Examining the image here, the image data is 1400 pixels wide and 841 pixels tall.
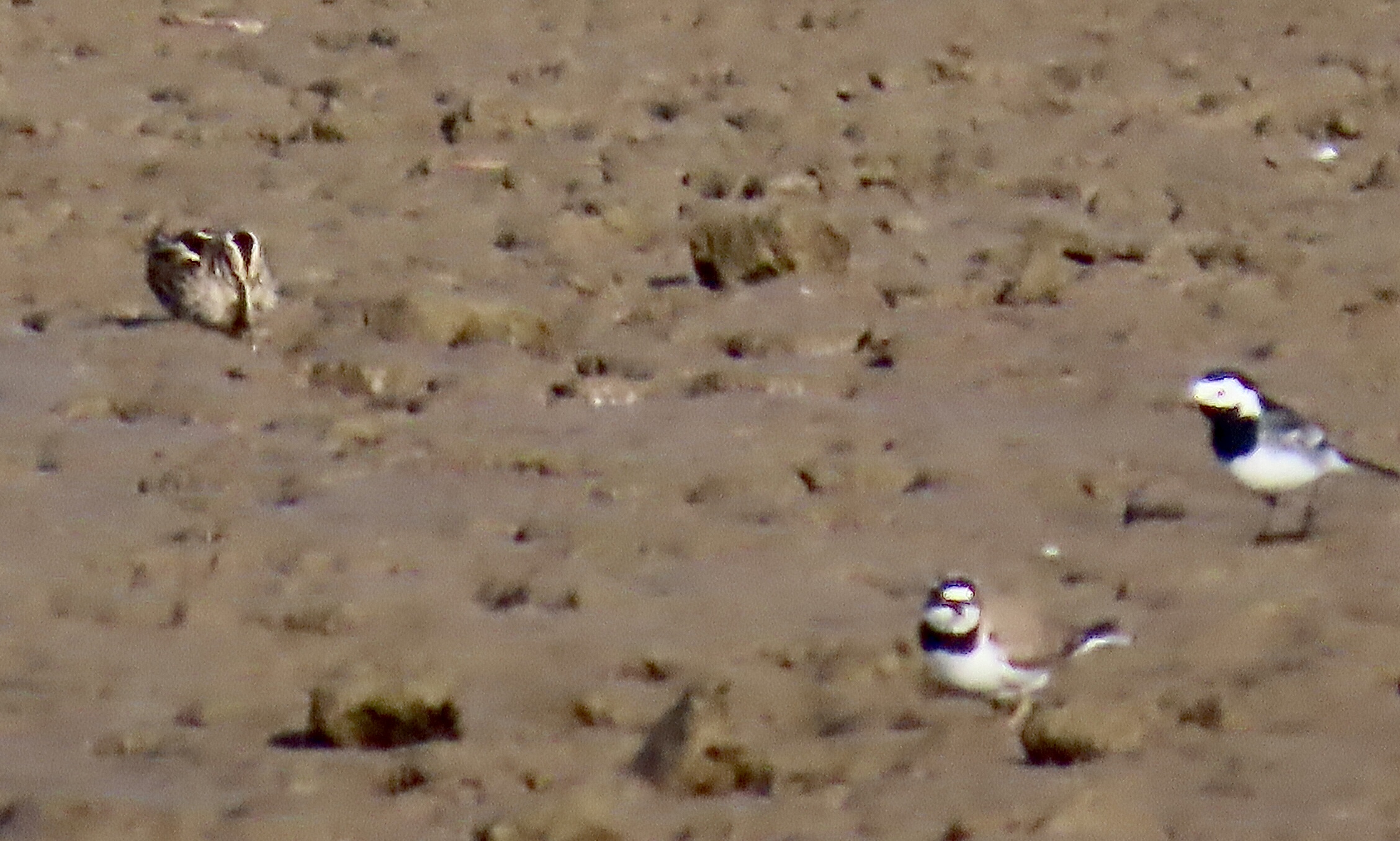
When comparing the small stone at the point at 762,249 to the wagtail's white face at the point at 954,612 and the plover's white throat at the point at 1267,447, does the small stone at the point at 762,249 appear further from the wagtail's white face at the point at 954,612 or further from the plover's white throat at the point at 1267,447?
the wagtail's white face at the point at 954,612

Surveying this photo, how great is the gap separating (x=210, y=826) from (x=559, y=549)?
2.05 meters

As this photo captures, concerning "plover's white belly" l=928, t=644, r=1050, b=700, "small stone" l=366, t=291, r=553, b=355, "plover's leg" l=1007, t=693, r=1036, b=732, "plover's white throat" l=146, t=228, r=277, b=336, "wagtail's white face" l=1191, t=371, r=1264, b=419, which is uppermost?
"plover's white throat" l=146, t=228, r=277, b=336

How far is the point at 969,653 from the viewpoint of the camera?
7.06 m

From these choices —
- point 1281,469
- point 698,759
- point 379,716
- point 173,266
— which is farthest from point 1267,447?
point 173,266

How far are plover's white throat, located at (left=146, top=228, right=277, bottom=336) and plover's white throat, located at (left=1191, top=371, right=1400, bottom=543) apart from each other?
11.0 feet

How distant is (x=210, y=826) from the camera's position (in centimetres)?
670

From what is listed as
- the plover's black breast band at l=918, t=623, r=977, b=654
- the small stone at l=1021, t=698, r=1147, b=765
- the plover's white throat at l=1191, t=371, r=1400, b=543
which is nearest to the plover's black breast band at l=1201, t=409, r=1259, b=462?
the plover's white throat at l=1191, t=371, r=1400, b=543

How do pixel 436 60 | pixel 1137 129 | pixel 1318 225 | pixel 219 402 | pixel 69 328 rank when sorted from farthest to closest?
pixel 436 60 → pixel 1137 129 → pixel 1318 225 → pixel 69 328 → pixel 219 402

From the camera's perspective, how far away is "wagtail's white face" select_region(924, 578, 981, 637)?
7109 millimetres

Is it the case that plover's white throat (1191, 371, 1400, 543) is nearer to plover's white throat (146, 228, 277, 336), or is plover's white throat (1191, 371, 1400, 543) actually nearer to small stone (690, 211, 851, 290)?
small stone (690, 211, 851, 290)

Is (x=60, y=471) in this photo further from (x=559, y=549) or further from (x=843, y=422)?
(x=843, y=422)

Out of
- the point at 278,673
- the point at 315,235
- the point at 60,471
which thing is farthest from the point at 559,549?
the point at 315,235

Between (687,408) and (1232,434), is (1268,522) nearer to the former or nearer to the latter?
(1232,434)

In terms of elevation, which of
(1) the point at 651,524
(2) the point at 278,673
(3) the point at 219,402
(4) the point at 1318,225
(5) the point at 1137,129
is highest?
(5) the point at 1137,129
